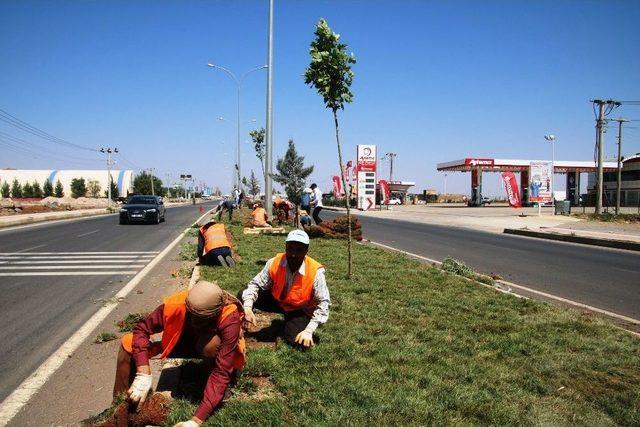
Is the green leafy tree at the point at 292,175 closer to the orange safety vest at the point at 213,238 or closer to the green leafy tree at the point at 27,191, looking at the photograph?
the orange safety vest at the point at 213,238

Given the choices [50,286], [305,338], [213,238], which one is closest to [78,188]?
[50,286]

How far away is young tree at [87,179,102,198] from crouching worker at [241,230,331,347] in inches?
4579

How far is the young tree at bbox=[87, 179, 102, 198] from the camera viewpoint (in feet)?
362

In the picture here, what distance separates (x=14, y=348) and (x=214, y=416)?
125 inches

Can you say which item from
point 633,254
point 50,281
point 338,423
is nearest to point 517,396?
point 338,423

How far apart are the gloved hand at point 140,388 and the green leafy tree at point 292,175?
15.4m

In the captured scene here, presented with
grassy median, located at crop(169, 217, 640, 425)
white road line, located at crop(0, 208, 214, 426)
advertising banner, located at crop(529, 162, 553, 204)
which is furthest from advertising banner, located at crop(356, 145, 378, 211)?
white road line, located at crop(0, 208, 214, 426)

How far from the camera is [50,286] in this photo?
8.74m

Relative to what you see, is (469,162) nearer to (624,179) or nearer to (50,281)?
(624,179)

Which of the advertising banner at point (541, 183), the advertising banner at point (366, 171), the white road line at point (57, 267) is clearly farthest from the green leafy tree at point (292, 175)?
the advertising banner at point (366, 171)

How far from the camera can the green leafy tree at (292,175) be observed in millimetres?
18672

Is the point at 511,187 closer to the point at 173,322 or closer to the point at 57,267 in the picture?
the point at 57,267

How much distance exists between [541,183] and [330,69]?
95.8 feet

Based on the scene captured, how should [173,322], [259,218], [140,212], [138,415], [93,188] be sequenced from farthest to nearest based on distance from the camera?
[93,188], [140,212], [259,218], [173,322], [138,415]
